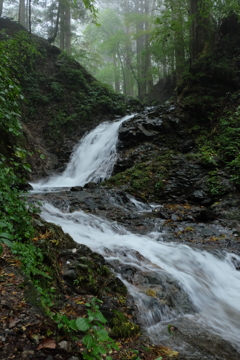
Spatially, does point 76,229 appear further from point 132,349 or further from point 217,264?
point 132,349

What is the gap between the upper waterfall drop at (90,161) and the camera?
35.1 ft

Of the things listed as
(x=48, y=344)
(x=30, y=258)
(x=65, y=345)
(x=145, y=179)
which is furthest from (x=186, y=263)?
(x=145, y=179)

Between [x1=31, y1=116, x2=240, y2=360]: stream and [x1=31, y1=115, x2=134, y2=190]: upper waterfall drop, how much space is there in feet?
12.5

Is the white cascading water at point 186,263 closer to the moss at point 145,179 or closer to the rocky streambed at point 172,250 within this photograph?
the rocky streambed at point 172,250

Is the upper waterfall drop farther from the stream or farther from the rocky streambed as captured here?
the stream

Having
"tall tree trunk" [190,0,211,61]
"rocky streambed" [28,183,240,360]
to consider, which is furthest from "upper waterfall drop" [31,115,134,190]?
"tall tree trunk" [190,0,211,61]

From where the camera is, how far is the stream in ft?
9.27

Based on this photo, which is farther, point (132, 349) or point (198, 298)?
point (198, 298)

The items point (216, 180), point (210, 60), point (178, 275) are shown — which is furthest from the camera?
point (210, 60)

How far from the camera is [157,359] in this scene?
204 cm

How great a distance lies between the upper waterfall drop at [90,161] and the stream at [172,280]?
3.82 meters

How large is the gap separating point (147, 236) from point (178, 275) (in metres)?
1.70

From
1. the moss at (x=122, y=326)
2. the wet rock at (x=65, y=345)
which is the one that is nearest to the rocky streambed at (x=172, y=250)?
the moss at (x=122, y=326)

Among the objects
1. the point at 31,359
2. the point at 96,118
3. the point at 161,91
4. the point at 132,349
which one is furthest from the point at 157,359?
the point at 161,91
